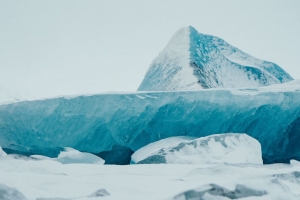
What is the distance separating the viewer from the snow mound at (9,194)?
207 cm

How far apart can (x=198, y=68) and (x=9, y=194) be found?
A: 24.2 ft

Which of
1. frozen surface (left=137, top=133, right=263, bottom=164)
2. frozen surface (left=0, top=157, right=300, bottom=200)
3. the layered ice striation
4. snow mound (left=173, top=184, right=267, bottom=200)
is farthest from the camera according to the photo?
the layered ice striation

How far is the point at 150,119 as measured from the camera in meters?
6.74

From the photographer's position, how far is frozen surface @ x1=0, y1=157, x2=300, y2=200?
240cm

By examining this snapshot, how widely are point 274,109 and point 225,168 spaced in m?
3.08

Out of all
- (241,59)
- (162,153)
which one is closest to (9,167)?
(162,153)

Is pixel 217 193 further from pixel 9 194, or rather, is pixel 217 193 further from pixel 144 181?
pixel 9 194

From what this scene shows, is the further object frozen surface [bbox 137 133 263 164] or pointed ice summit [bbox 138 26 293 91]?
pointed ice summit [bbox 138 26 293 91]

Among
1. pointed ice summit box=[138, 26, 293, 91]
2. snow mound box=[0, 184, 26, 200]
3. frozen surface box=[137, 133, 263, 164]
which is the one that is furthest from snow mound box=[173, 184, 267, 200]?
pointed ice summit box=[138, 26, 293, 91]

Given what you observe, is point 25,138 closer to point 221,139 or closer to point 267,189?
point 221,139

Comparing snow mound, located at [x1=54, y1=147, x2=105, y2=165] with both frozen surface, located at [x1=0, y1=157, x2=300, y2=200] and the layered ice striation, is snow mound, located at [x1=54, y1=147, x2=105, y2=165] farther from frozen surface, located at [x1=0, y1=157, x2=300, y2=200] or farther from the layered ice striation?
frozen surface, located at [x1=0, y1=157, x2=300, y2=200]

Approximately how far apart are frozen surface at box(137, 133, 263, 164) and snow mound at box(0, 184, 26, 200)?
2.88 m

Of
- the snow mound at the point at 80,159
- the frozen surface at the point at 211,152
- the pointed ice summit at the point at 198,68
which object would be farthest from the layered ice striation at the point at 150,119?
the pointed ice summit at the point at 198,68

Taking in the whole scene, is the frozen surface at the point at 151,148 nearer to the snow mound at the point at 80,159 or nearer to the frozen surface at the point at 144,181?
the snow mound at the point at 80,159
